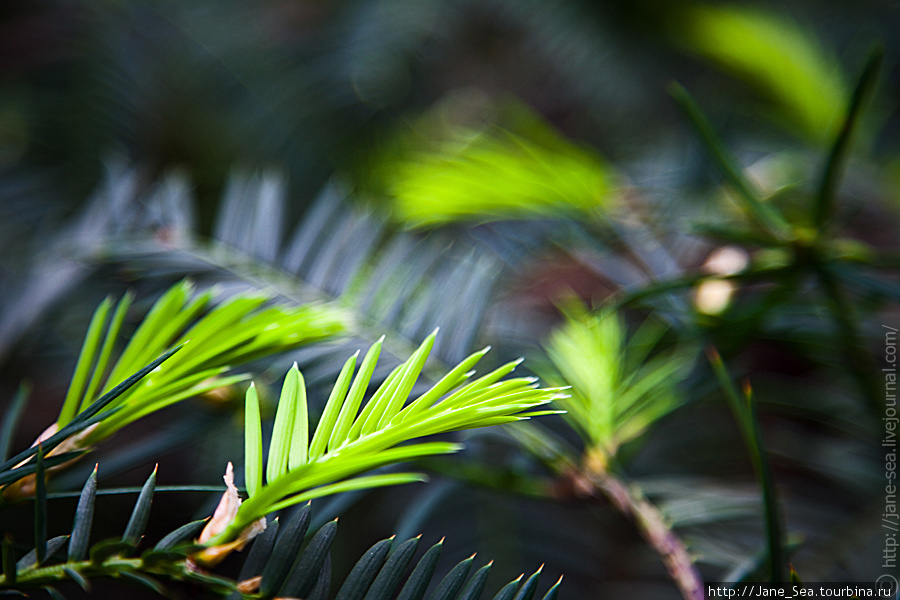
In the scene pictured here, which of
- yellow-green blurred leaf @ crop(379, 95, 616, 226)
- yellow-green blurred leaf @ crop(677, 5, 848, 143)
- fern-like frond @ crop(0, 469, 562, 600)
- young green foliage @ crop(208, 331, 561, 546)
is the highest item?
yellow-green blurred leaf @ crop(677, 5, 848, 143)

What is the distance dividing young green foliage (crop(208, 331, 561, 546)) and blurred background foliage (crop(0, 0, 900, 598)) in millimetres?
124

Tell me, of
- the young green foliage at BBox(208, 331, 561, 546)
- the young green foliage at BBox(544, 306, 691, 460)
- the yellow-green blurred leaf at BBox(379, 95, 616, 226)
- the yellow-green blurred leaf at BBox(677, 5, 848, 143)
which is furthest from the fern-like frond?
the yellow-green blurred leaf at BBox(677, 5, 848, 143)

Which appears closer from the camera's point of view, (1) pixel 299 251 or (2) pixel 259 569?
(2) pixel 259 569

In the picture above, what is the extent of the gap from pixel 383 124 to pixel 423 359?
0.89 meters

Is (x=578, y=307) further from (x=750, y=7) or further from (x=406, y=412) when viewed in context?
(x=750, y=7)

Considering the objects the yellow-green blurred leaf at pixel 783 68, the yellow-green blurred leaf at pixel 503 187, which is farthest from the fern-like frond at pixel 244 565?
the yellow-green blurred leaf at pixel 783 68

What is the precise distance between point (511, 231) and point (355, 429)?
0.43 meters

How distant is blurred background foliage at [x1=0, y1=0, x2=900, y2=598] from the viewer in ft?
1.25

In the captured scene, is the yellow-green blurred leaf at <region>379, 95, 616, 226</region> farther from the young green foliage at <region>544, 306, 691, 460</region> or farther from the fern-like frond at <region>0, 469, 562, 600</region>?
the fern-like frond at <region>0, 469, 562, 600</region>

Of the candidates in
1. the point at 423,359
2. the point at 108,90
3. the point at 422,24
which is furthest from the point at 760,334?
the point at 108,90

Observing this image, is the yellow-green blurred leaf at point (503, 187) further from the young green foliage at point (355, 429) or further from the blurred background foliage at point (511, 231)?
the young green foliage at point (355, 429)

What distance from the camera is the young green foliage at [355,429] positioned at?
0.20 m

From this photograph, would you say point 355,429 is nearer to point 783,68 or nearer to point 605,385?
point 605,385

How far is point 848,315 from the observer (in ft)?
1.22
